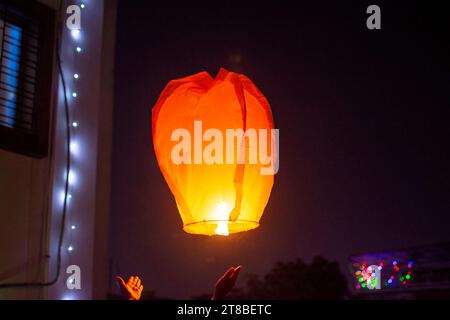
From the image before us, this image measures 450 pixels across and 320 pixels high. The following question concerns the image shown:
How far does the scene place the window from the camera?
360 cm

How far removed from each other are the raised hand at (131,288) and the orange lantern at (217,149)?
1.40ft

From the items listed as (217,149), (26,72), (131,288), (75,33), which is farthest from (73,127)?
(217,149)

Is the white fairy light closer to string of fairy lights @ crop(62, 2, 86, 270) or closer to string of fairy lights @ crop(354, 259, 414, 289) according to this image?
string of fairy lights @ crop(62, 2, 86, 270)

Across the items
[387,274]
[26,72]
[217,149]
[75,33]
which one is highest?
[75,33]

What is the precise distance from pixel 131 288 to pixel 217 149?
82cm

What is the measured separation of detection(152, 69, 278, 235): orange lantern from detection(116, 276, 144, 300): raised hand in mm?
427

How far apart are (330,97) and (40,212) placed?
2939 mm

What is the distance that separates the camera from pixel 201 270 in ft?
16.4

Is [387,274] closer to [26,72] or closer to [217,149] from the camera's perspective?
[26,72]

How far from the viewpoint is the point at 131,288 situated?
2543mm

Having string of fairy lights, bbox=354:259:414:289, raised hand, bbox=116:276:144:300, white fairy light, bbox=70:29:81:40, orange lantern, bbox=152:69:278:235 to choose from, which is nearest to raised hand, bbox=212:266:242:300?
orange lantern, bbox=152:69:278:235

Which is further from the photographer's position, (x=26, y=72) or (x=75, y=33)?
(x=75, y=33)
